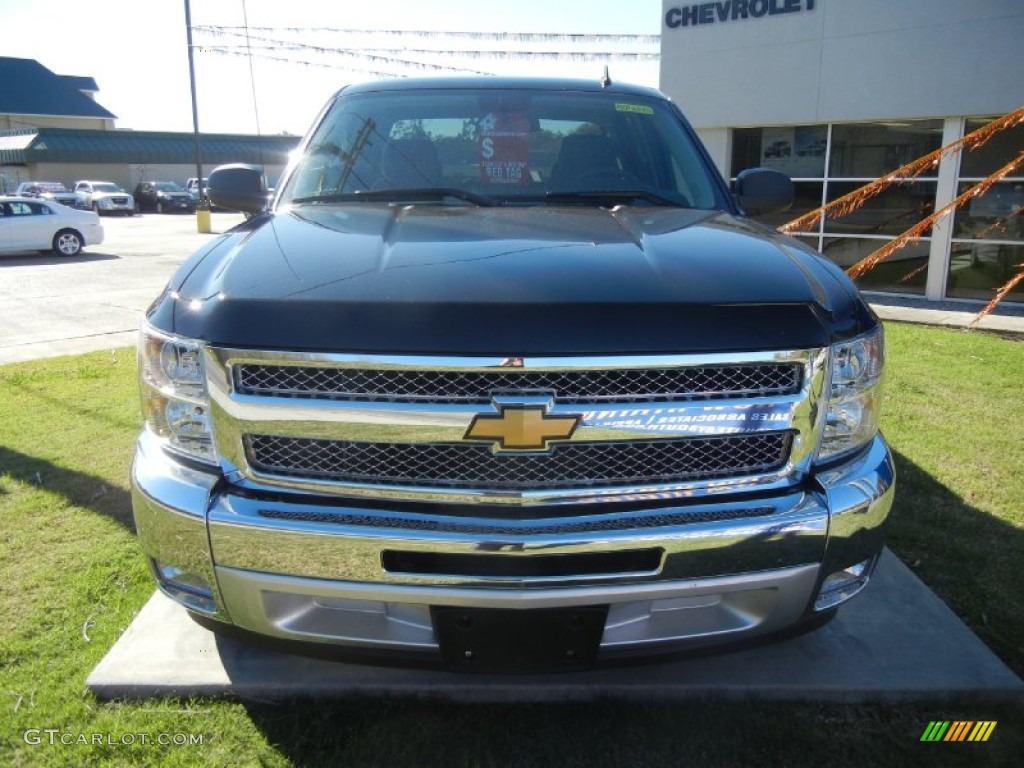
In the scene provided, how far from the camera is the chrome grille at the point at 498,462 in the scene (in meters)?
2.00

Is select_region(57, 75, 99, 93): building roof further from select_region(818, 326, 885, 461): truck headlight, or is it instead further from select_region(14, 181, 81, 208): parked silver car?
select_region(818, 326, 885, 461): truck headlight

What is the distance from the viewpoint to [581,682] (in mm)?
2584

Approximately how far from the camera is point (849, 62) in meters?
11.8

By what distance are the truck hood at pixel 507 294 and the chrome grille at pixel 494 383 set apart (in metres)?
0.06

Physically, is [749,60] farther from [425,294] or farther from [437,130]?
[425,294]

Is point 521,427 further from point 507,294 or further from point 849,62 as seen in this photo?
point 849,62

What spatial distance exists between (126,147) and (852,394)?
180 ft

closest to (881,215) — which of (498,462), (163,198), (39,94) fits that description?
(498,462)

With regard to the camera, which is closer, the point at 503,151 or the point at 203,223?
the point at 503,151

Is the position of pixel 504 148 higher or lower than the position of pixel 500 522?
higher

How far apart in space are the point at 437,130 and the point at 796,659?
7.96ft

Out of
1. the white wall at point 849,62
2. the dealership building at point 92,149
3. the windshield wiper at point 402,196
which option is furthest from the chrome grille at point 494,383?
the dealership building at point 92,149

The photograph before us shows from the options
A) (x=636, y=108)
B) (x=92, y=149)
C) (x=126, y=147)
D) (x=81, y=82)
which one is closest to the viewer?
(x=636, y=108)

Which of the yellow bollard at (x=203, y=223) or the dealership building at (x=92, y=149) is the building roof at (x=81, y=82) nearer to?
the dealership building at (x=92, y=149)
